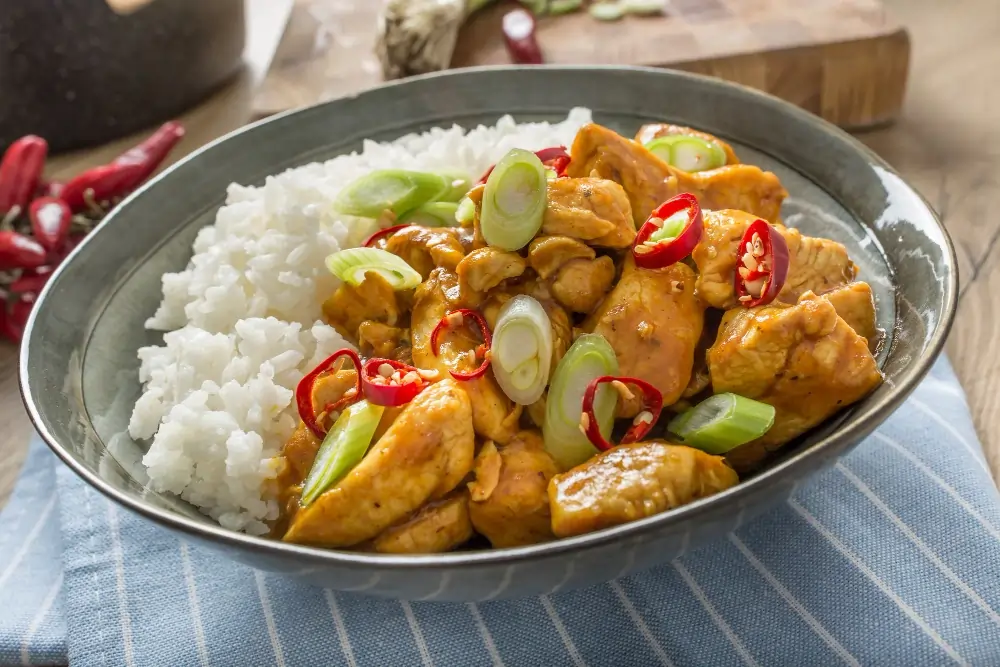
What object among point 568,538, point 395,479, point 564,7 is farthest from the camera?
point 564,7

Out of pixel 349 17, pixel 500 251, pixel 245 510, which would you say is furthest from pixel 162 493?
pixel 349 17

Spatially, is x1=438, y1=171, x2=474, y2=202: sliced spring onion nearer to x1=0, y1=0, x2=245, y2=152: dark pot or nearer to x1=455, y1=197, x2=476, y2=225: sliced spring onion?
x1=455, y1=197, x2=476, y2=225: sliced spring onion

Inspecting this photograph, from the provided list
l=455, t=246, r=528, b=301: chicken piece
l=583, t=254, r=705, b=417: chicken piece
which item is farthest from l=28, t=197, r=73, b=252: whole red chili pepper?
l=583, t=254, r=705, b=417: chicken piece

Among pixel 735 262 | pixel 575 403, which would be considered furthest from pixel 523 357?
pixel 735 262

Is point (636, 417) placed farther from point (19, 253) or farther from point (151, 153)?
Result: point (151, 153)

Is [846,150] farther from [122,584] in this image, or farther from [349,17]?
[349,17]

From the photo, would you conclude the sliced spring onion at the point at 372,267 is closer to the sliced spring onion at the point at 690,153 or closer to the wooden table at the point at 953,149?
the sliced spring onion at the point at 690,153

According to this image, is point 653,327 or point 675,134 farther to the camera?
point 675,134
